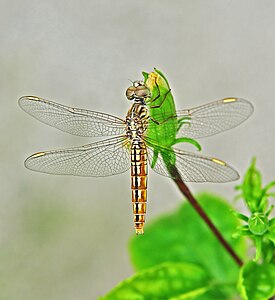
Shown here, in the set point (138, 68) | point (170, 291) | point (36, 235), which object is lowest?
point (170, 291)

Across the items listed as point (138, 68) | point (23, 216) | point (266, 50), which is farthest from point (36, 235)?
point (266, 50)

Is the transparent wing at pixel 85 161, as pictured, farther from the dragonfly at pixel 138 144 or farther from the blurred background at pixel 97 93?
the blurred background at pixel 97 93

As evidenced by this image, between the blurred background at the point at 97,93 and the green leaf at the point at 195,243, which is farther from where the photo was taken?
the blurred background at the point at 97,93

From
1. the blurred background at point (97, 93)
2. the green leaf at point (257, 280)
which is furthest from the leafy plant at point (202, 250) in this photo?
the blurred background at point (97, 93)

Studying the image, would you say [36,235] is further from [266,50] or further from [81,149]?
[266,50]

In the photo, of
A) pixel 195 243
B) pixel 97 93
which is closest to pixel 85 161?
pixel 195 243
